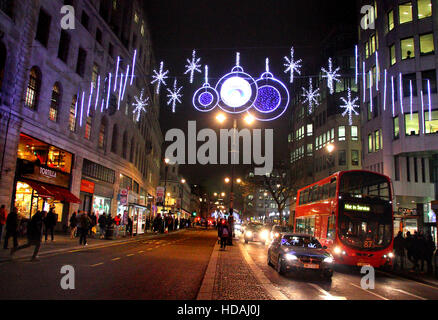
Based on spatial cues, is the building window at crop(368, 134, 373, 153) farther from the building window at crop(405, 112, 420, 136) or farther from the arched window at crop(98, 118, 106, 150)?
the arched window at crop(98, 118, 106, 150)

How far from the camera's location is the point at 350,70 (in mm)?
49438

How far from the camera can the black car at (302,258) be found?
11586 millimetres

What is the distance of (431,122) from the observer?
97.9ft

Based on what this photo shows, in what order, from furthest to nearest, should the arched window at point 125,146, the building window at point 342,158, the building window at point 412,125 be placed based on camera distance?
the building window at point 342,158 < the arched window at point 125,146 < the building window at point 412,125

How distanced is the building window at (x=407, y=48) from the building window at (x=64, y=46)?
28.2 meters

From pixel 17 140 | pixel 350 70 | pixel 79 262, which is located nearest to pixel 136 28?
pixel 17 140

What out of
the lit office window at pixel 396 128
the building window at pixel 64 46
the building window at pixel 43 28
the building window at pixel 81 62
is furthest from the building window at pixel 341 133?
the building window at pixel 43 28

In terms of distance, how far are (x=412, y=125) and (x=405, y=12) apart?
34.1 feet

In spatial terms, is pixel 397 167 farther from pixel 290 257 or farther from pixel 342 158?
pixel 290 257

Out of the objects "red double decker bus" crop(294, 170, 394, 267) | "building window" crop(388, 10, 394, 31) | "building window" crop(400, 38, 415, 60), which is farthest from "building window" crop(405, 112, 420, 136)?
"red double decker bus" crop(294, 170, 394, 267)

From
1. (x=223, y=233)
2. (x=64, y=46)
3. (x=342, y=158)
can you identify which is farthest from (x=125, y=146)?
(x=342, y=158)

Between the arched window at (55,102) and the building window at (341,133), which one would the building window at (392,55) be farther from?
the arched window at (55,102)

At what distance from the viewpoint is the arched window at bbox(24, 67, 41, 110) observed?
2206 cm

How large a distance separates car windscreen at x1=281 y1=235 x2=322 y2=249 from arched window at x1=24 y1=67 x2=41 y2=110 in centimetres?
1739
